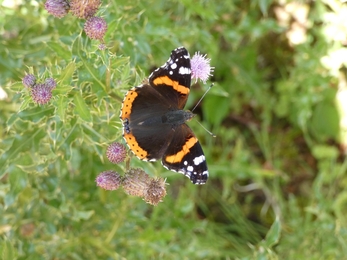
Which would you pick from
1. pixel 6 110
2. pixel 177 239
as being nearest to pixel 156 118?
pixel 6 110

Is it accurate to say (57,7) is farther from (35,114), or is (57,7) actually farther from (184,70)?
(184,70)

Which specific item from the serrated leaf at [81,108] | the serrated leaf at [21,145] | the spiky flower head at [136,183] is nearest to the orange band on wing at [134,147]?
the spiky flower head at [136,183]

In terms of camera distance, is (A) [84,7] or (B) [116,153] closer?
(A) [84,7]

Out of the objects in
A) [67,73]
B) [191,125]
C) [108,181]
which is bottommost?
[108,181]

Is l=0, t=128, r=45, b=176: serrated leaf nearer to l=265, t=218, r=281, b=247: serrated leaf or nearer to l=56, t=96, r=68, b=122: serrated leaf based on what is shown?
l=56, t=96, r=68, b=122: serrated leaf

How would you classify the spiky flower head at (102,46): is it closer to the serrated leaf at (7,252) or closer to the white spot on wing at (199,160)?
the white spot on wing at (199,160)

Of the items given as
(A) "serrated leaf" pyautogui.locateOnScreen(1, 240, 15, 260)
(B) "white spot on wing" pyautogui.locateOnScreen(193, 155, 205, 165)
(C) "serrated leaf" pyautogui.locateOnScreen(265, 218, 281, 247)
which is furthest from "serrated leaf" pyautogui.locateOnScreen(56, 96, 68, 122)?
(C) "serrated leaf" pyautogui.locateOnScreen(265, 218, 281, 247)

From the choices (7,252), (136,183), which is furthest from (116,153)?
(7,252)

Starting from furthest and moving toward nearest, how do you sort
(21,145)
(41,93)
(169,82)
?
(21,145) → (169,82) → (41,93)

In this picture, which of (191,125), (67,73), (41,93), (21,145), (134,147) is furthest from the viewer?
(191,125)
